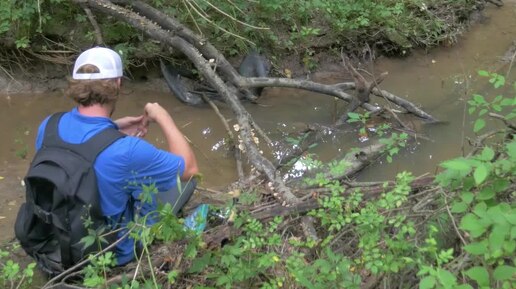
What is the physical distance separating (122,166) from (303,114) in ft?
10.2

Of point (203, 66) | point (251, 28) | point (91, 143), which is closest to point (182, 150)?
point (91, 143)

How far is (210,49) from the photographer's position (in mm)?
5348

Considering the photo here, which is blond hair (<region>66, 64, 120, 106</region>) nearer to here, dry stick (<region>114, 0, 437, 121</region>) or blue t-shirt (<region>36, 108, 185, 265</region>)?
blue t-shirt (<region>36, 108, 185, 265</region>)

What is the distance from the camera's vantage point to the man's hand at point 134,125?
11.3ft

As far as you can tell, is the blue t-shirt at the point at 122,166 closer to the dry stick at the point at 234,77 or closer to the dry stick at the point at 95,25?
the dry stick at the point at 234,77

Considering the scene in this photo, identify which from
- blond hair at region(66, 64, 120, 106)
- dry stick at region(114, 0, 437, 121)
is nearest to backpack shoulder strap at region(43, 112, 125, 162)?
blond hair at region(66, 64, 120, 106)

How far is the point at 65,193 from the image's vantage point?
275 centimetres

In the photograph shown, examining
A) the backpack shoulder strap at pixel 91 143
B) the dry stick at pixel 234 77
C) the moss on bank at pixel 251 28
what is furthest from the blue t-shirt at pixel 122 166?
the moss on bank at pixel 251 28

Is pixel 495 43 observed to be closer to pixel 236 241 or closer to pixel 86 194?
pixel 236 241

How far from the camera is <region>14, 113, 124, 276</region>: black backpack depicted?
276cm

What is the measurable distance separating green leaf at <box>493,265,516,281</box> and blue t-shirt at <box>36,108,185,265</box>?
63.1 inches

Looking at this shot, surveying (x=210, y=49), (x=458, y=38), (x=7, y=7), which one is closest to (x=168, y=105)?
(x=210, y=49)

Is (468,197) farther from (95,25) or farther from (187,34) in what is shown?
(95,25)

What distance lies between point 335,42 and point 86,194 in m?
4.25
